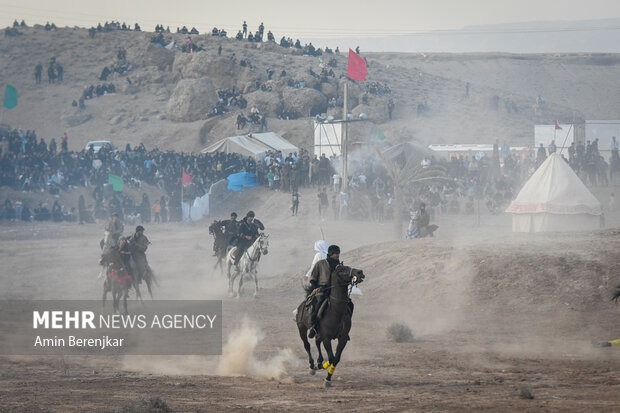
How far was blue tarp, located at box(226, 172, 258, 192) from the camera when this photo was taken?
46969 millimetres

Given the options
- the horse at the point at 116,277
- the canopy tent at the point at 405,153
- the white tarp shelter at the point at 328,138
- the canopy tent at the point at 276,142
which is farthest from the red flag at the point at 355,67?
the horse at the point at 116,277

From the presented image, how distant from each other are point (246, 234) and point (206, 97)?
145 ft

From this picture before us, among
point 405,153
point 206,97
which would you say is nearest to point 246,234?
point 405,153

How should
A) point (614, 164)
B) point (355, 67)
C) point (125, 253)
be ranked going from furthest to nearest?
point (614, 164), point (355, 67), point (125, 253)

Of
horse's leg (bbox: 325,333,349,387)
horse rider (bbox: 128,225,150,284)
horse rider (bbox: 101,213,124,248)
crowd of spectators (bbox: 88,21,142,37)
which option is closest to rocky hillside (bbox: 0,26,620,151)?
crowd of spectators (bbox: 88,21,142,37)

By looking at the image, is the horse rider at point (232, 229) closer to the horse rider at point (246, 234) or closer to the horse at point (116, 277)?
the horse rider at point (246, 234)

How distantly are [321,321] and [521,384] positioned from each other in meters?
3.13

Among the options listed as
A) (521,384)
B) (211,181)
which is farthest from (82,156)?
(521,384)

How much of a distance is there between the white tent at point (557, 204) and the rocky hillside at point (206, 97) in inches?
1075

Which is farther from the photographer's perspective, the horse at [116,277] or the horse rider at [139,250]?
the horse rider at [139,250]

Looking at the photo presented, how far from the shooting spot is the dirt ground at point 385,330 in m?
11.2

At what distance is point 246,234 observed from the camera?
78.3ft

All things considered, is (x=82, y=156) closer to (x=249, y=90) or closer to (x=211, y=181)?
(x=211, y=181)

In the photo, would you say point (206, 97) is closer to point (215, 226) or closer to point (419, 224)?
point (419, 224)
